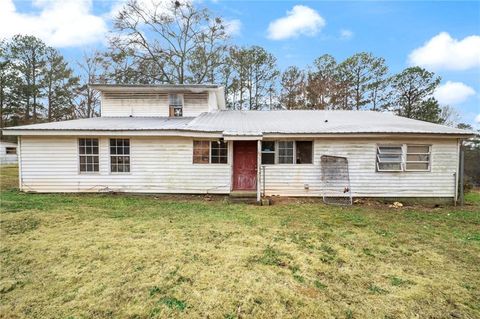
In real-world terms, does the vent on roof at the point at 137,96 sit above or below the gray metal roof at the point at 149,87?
below

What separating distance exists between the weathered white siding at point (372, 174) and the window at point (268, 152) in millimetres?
475

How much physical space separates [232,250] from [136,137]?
732 cm

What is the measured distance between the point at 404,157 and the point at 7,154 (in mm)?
40833

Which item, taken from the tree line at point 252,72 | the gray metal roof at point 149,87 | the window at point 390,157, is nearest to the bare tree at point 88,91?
the tree line at point 252,72

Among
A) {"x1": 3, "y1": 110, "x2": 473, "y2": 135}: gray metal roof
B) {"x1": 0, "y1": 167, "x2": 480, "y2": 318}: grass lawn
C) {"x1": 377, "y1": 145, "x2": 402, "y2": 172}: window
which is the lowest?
{"x1": 0, "y1": 167, "x2": 480, "y2": 318}: grass lawn

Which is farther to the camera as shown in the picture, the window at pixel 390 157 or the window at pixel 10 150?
the window at pixel 10 150

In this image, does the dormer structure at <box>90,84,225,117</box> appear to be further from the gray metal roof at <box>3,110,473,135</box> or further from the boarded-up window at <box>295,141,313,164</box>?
the boarded-up window at <box>295,141,313,164</box>

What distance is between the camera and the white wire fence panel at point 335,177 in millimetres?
10102

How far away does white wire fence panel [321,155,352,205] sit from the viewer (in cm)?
1010

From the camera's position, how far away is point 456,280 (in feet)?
12.7

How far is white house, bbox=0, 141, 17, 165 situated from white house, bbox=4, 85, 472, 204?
87.6 ft

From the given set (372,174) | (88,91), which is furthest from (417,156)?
(88,91)

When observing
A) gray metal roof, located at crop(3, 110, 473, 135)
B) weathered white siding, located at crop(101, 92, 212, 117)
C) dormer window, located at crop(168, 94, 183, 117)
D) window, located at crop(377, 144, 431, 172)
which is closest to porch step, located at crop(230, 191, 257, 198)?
gray metal roof, located at crop(3, 110, 473, 135)

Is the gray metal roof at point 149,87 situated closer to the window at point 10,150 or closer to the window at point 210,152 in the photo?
the window at point 210,152
